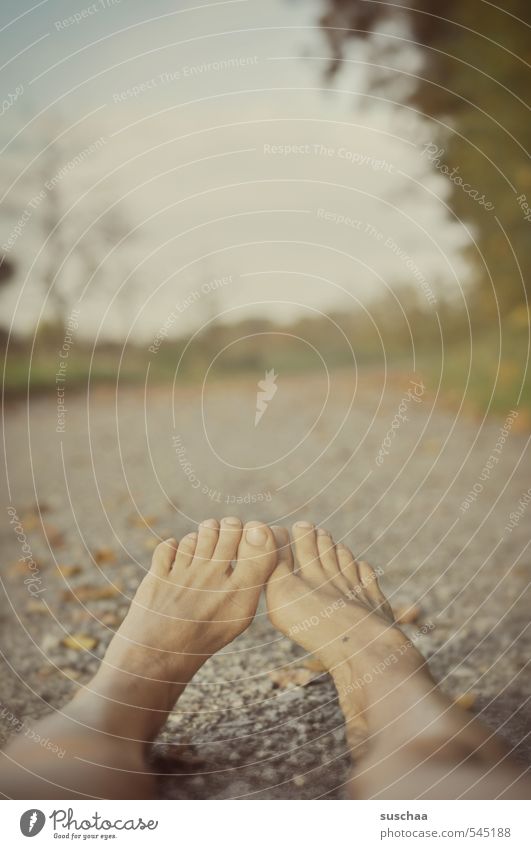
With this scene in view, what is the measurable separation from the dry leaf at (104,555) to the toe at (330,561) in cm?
52

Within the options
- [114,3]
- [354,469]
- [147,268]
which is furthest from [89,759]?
[354,469]

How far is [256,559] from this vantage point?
3.41ft

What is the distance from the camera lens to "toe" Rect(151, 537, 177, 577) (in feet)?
3.45

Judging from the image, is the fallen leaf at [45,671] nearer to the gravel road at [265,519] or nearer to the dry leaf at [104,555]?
the gravel road at [265,519]

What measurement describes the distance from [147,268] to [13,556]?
0.73m

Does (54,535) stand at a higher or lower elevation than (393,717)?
higher

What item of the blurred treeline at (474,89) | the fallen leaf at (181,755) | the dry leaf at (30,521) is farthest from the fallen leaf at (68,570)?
the blurred treeline at (474,89)

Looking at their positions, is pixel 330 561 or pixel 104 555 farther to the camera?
pixel 104 555

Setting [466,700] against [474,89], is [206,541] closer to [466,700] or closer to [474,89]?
[466,700]

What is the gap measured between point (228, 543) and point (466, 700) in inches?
15.0

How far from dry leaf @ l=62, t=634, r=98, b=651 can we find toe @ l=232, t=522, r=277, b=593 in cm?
27

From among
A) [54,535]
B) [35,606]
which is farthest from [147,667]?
[54,535]

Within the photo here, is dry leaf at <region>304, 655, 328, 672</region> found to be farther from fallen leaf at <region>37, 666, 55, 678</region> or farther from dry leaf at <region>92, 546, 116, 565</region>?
dry leaf at <region>92, 546, 116, 565</region>

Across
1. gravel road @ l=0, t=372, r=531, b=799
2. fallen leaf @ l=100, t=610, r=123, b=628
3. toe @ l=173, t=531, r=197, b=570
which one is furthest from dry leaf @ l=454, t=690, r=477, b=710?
fallen leaf @ l=100, t=610, r=123, b=628
